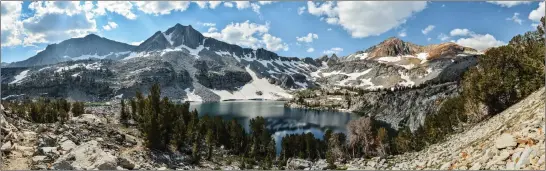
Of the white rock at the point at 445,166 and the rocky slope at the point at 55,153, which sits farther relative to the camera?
the rocky slope at the point at 55,153

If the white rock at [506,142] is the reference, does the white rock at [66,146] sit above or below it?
below

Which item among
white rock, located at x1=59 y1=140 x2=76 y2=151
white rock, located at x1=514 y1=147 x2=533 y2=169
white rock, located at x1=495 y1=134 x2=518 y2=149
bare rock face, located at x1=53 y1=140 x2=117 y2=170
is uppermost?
white rock, located at x1=495 y1=134 x2=518 y2=149

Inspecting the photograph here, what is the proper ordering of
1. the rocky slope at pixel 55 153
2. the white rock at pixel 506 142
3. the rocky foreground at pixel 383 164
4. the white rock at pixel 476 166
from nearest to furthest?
the rocky foreground at pixel 383 164 < the white rock at pixel 506 142 < the white rock at pixel 476 166 < the rocky slope at pixel 55 153

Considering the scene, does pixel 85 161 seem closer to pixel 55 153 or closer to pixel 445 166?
pixel 55 153

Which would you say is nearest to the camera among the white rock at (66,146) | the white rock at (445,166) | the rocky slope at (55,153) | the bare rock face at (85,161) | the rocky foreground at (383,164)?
the rocky foreground at (383,164)

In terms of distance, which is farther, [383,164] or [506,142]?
[383,164]

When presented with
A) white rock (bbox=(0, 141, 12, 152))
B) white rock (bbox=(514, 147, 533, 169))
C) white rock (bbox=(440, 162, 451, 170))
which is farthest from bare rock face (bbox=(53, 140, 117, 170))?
white rock (bbox=(514, 147, 533, 169))

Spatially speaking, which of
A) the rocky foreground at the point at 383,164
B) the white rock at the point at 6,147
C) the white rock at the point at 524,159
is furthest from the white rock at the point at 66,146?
the white rock at the point at 524,159

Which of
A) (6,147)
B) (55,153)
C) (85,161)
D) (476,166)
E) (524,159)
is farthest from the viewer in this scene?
(55,153)

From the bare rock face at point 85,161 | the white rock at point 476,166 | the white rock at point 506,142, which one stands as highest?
the white rock at point 506,142

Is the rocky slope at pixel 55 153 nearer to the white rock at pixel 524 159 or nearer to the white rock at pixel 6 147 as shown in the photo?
the white rock at pixel 6 147

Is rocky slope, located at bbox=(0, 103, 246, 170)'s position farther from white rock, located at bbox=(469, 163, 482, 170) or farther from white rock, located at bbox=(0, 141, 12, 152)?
white rock, located at bbox=(469, 163, 482, 170)

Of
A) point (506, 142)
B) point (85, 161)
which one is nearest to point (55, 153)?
point (85, 161)

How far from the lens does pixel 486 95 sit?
51.0 metres
